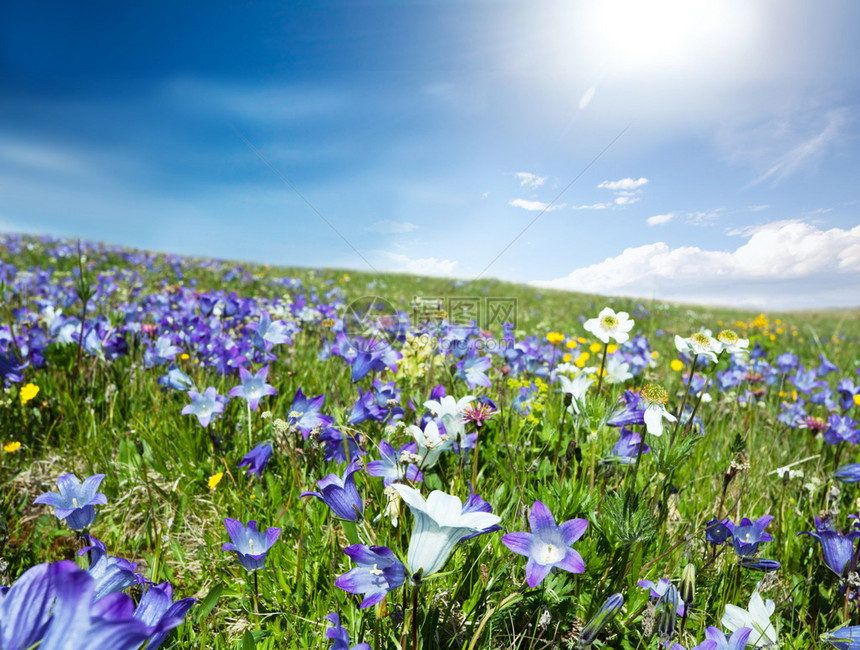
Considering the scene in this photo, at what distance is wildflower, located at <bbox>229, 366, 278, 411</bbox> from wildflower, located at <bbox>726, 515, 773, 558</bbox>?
2452 millimetres

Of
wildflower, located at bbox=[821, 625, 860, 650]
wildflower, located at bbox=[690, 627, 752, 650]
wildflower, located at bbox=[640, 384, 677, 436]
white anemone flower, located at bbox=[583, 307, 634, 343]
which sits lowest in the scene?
wildflower, located at bbox=[821, 625, 860, 650]

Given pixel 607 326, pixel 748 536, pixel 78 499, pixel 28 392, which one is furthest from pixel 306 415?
pixel 28 392

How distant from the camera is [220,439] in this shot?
3.14 m

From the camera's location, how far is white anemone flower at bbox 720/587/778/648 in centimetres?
174

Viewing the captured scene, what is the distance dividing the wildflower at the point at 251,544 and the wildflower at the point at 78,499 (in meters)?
0.50

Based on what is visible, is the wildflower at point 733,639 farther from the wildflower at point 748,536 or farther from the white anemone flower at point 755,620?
the wildflower at point 748,536

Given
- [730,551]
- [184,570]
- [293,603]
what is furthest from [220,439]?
[730,551]

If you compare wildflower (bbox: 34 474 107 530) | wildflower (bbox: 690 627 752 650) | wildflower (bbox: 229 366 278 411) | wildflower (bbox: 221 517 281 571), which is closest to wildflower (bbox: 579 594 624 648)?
wildflower (bbox: 690 627 752 650)

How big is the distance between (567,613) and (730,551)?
3.62 feet

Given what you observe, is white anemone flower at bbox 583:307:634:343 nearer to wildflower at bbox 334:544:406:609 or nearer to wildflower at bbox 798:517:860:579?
wildflower at bbox 798:517:860:579

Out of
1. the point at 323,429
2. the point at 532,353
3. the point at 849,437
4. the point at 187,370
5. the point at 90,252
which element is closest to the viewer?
the point at 323,429

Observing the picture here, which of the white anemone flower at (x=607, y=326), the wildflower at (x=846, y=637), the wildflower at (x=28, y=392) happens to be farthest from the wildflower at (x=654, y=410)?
the wildflower at (x=28, y=392)

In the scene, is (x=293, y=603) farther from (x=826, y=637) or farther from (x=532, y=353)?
(x=532, y=353)

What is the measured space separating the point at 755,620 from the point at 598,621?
31.7 inches
